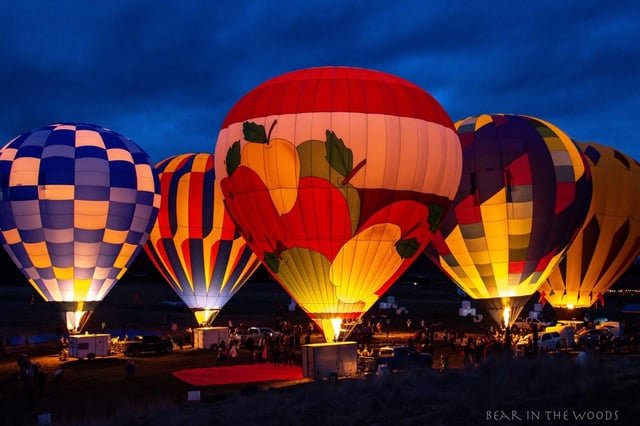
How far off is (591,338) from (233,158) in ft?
51.8

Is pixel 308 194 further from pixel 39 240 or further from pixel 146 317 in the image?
pixel 146 317

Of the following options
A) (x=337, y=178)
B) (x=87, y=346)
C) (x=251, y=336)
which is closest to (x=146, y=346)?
(x=87, y=346)

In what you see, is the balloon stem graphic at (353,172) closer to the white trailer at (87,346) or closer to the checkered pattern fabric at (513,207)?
the checkered pattern fabric at (513,207)

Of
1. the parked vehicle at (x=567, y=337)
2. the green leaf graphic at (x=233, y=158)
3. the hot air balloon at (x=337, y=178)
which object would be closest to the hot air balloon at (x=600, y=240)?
the parked vehicle at (x=567, y=337)

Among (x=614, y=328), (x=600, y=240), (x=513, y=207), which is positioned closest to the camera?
(x=513, y=207)

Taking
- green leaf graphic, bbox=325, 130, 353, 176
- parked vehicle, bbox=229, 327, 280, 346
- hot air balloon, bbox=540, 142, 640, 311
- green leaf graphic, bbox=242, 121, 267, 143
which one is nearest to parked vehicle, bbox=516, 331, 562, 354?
hot air balloon, bbox=540, 142, 640, 311

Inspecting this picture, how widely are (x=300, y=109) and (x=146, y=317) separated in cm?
2972

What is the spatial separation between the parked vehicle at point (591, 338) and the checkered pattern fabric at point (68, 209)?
Result: 17.4 m

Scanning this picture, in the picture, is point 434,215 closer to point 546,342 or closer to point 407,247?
point 407,247

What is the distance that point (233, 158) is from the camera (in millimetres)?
21047

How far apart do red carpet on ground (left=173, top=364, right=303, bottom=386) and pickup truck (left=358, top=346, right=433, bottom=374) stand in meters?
1.92

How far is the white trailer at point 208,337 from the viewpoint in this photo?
3042cm

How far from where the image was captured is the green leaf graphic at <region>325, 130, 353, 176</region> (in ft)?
63.5

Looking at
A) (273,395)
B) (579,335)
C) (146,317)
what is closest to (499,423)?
(273,395)
